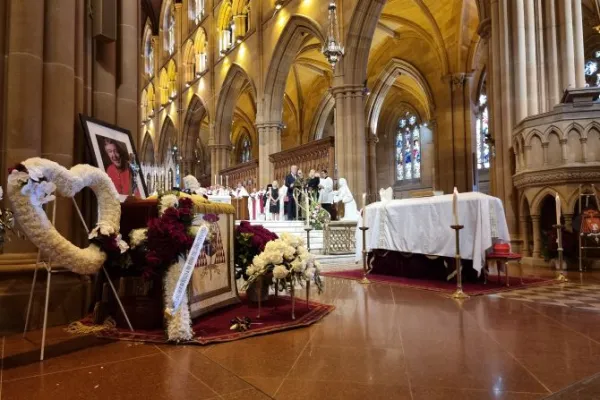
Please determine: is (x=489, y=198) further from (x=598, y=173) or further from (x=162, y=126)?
(x=162, y=126)

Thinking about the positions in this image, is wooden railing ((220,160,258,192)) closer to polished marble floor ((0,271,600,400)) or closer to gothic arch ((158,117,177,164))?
gothic arch ((158,117,177,164))

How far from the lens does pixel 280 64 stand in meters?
17.5

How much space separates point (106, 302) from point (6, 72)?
2.19 m

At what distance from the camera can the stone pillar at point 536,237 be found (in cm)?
761

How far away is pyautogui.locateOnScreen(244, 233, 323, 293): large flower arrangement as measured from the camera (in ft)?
12.2

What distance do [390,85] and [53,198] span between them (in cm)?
2170

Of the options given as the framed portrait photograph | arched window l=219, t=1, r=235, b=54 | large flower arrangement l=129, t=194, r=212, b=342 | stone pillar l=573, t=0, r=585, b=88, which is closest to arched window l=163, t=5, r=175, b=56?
arched window l=219, t=1, r=235, b=54

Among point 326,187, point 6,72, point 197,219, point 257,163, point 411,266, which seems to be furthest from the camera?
point 257,163

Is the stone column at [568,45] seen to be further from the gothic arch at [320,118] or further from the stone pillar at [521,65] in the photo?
the gothic arch at [320,118]

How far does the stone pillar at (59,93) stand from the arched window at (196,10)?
73.4 feet

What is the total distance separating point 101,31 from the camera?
4531mm

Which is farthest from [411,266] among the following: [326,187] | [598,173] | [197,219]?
[326,187]

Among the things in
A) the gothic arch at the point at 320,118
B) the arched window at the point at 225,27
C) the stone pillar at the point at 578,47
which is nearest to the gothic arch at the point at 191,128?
the arched window at the point at 225,27

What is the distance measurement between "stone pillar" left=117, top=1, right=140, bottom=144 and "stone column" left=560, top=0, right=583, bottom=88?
7.53 metres
